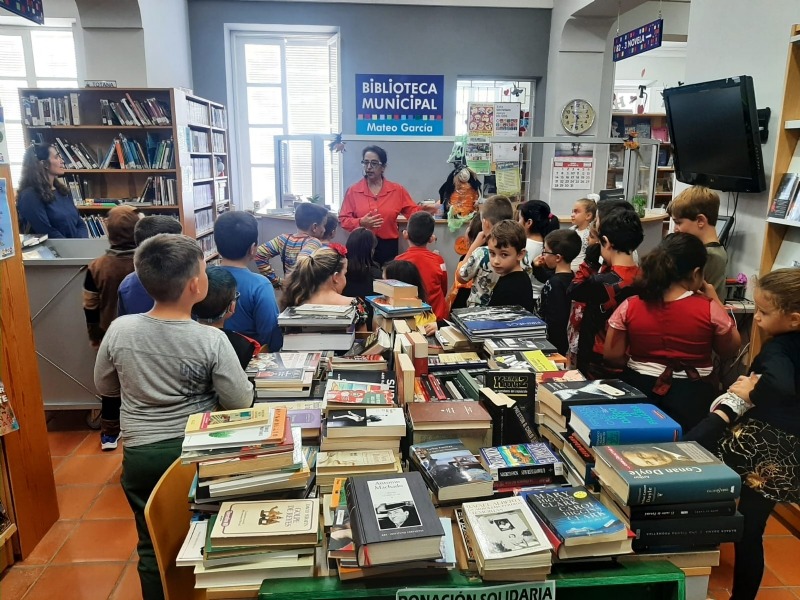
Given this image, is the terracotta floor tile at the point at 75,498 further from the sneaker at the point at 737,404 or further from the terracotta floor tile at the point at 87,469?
the sneaker at the point at 737,404

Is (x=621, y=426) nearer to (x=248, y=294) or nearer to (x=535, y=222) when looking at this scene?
(x=248, y=294)

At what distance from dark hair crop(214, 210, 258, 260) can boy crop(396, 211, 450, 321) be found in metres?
0.99

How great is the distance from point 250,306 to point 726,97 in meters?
2.89

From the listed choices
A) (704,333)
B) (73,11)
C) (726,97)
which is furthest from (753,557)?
(73,11)

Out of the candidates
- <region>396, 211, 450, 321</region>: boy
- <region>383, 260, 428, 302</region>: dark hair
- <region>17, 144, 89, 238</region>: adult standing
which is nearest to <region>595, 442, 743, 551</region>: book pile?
<region>383, 260, 428, 302</region>: dark hair

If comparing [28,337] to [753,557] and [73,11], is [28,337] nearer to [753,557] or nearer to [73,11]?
[753,557]

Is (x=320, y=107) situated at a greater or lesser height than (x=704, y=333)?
greater

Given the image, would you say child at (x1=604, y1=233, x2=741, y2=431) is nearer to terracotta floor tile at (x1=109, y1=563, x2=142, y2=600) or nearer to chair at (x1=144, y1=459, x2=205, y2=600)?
chair at (x1=144, y1=459, x2=205, y2=600)

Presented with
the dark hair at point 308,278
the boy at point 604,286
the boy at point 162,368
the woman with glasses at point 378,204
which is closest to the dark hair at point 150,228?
the dark hair at point 308,278

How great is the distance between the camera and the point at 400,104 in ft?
19.0

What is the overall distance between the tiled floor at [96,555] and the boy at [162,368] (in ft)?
2.67

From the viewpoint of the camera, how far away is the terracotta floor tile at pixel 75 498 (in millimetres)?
2922

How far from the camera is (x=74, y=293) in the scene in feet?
11.8

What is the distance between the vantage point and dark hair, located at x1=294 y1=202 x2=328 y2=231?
3.91m
